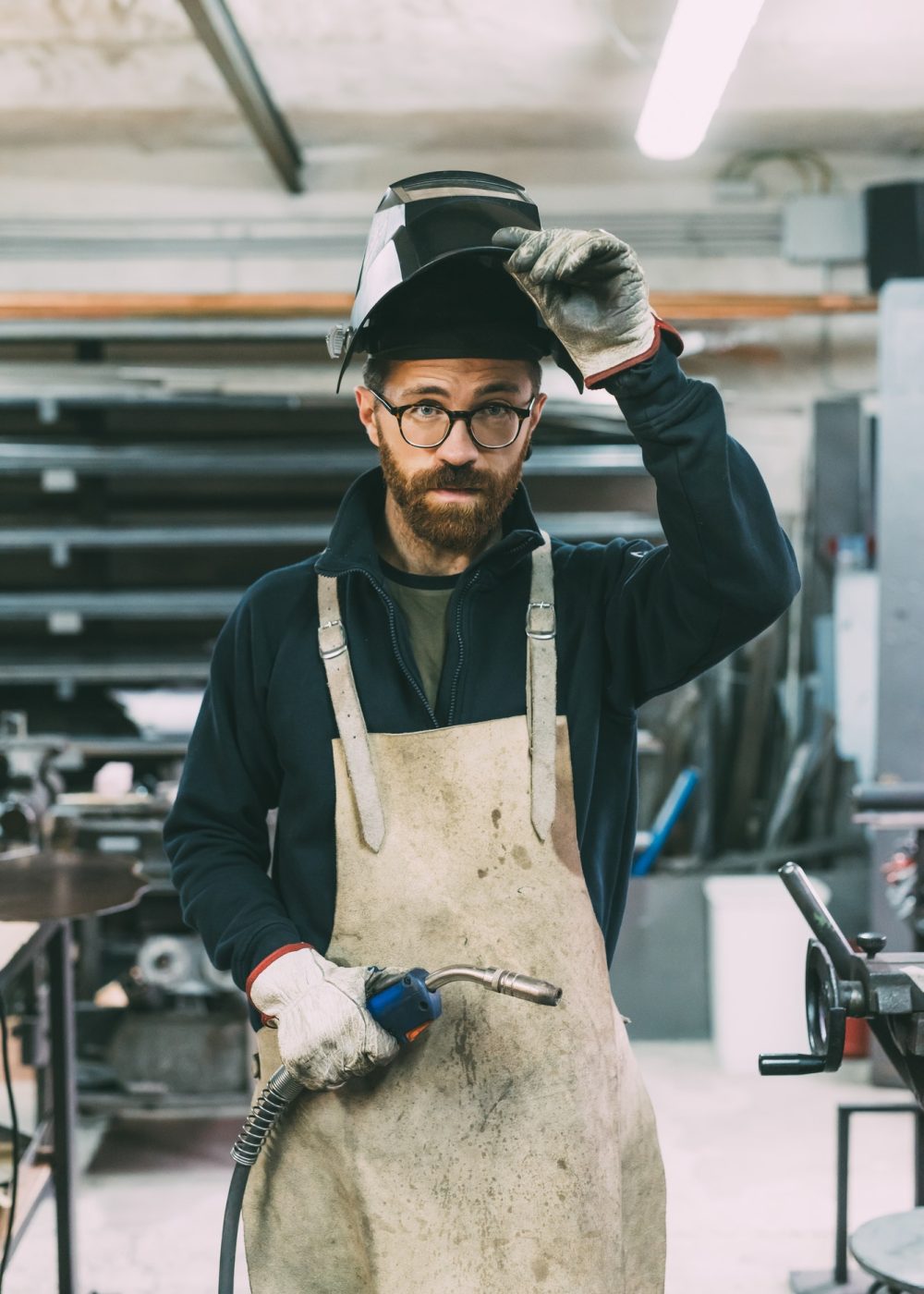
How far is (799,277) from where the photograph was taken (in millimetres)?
4535

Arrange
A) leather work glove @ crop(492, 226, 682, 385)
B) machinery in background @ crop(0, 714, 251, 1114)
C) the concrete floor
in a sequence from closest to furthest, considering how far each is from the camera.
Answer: leather work glove @ crop(492, 226, 682, 385) < the concrete floor < machinery in background @ crop(0, 714, 251, 1114)

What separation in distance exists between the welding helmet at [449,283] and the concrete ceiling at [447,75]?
2.38 metres

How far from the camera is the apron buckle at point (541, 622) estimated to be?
4.25 ft

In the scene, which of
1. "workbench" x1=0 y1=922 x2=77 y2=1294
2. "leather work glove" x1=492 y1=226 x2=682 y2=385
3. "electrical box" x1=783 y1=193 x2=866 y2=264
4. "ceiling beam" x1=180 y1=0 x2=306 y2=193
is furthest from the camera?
"electrical box" x1=783 y1=193 x2=866 y2=264

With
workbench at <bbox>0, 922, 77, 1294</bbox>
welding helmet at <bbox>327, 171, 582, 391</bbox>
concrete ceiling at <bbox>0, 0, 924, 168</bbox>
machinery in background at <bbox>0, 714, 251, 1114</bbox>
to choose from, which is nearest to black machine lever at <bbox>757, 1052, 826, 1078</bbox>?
welding helmet at <bbox>327, 171, 582, 391</bbox>

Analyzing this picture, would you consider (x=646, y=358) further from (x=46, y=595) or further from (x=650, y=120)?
(x=46, y=595)

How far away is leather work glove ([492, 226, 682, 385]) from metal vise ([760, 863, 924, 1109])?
1.91ft

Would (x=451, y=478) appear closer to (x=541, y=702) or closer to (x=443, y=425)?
(x=443, y=425)

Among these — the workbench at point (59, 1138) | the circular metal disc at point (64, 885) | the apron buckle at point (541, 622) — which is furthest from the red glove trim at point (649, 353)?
the workbench at point (59, 1138)

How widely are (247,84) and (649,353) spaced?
9.10 ft

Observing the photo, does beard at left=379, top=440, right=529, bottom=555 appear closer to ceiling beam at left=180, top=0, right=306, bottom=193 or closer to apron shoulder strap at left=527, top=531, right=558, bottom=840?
apron shoulder strap at left=527, top=531, right=558, bottom=840

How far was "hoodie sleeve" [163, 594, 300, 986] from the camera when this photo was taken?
52.8 inches

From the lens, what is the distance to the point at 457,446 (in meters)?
1.29

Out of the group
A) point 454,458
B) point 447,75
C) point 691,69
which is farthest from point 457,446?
point 447,75
